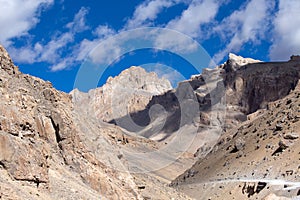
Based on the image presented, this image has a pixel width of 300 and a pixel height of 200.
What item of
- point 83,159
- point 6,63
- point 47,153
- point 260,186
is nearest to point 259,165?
point 260,186

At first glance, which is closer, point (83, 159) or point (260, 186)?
point (83, 159)

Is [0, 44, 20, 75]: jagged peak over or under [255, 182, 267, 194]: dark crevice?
over

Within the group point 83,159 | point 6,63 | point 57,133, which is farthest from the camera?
point 83,159

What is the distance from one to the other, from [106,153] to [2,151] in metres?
20.2

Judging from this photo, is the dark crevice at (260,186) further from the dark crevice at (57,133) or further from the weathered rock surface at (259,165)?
the dark crevice at (57,133)

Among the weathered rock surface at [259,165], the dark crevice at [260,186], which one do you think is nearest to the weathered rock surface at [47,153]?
the dark crevice at [260,186]

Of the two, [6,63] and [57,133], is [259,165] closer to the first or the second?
[57,133]

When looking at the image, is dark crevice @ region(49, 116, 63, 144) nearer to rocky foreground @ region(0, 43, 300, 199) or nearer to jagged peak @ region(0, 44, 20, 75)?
rocky foreground @ region(0, 43, 300, 199)

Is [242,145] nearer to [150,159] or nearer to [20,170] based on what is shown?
[150,159]

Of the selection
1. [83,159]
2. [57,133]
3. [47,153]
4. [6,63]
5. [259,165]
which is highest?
[6,63]

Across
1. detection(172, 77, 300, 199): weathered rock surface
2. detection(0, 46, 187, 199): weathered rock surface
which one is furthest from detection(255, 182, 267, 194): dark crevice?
detection(0, 46, 187, 199): weathered rock surface

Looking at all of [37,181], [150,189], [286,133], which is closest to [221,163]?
[286,133]

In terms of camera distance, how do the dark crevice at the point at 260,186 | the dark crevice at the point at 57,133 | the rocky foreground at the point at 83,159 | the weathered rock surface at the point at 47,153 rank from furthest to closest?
the dark crevice at the point at 260,186 → the dark crevice at the point at 57,133 → the rocky foreground at the point at 83,159 → the weathered rock surface at the point at 47,153

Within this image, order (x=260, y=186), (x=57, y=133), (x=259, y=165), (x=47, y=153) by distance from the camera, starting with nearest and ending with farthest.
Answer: (x=47, y=153)
(x=57, y=133)
(x=260, y=186)
(x=259, y=165)
